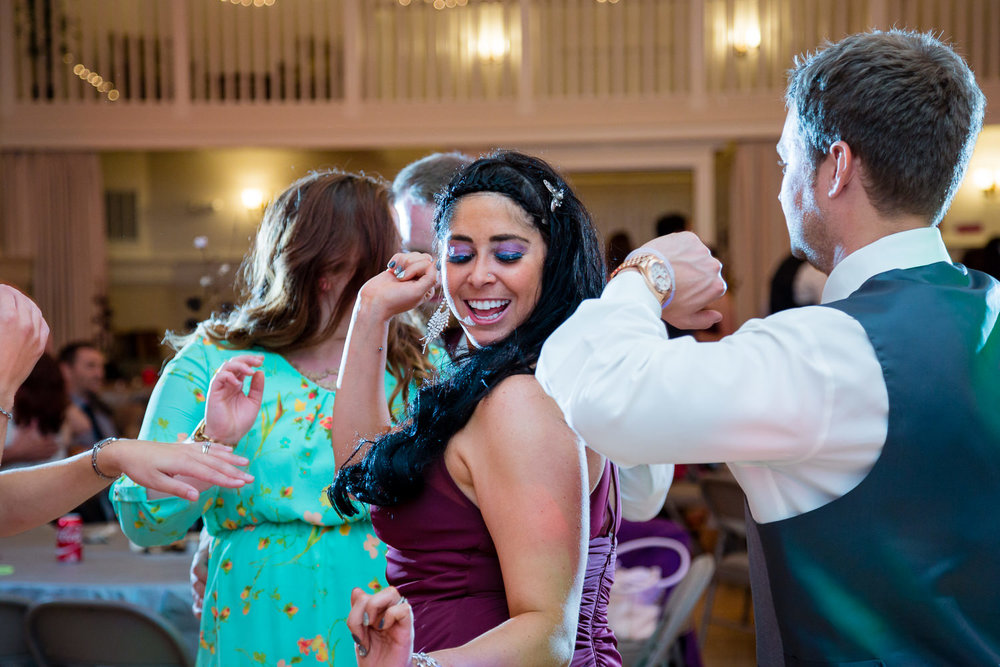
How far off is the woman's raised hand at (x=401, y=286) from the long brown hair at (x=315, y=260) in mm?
298

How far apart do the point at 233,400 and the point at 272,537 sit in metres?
0.30

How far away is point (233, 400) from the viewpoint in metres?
1.82

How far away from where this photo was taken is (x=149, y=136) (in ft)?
30.5

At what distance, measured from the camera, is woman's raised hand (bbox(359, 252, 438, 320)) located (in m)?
1.76

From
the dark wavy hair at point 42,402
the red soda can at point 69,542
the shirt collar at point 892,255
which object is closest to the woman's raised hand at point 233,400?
the shirt collar at point 892,255

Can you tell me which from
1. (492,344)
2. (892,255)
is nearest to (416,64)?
(492,344)

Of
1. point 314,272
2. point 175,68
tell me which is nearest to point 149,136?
point 175,68

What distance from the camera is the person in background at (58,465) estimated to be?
147 centimetres

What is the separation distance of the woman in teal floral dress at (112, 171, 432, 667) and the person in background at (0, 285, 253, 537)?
0.25 m

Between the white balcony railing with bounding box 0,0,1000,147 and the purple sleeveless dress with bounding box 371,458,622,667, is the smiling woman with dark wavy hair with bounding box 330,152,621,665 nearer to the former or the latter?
the purple sleeveless dress with bounding box 371,458,622,667

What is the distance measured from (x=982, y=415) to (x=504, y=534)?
1.92 ft

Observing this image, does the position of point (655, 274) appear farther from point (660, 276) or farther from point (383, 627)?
point (383, 627)

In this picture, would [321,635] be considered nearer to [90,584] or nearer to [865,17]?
[90,584]

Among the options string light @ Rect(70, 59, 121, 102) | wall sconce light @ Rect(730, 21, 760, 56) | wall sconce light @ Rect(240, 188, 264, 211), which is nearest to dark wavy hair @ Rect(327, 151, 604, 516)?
wall sconce light @ Rect(730, 21, 760, 56)
